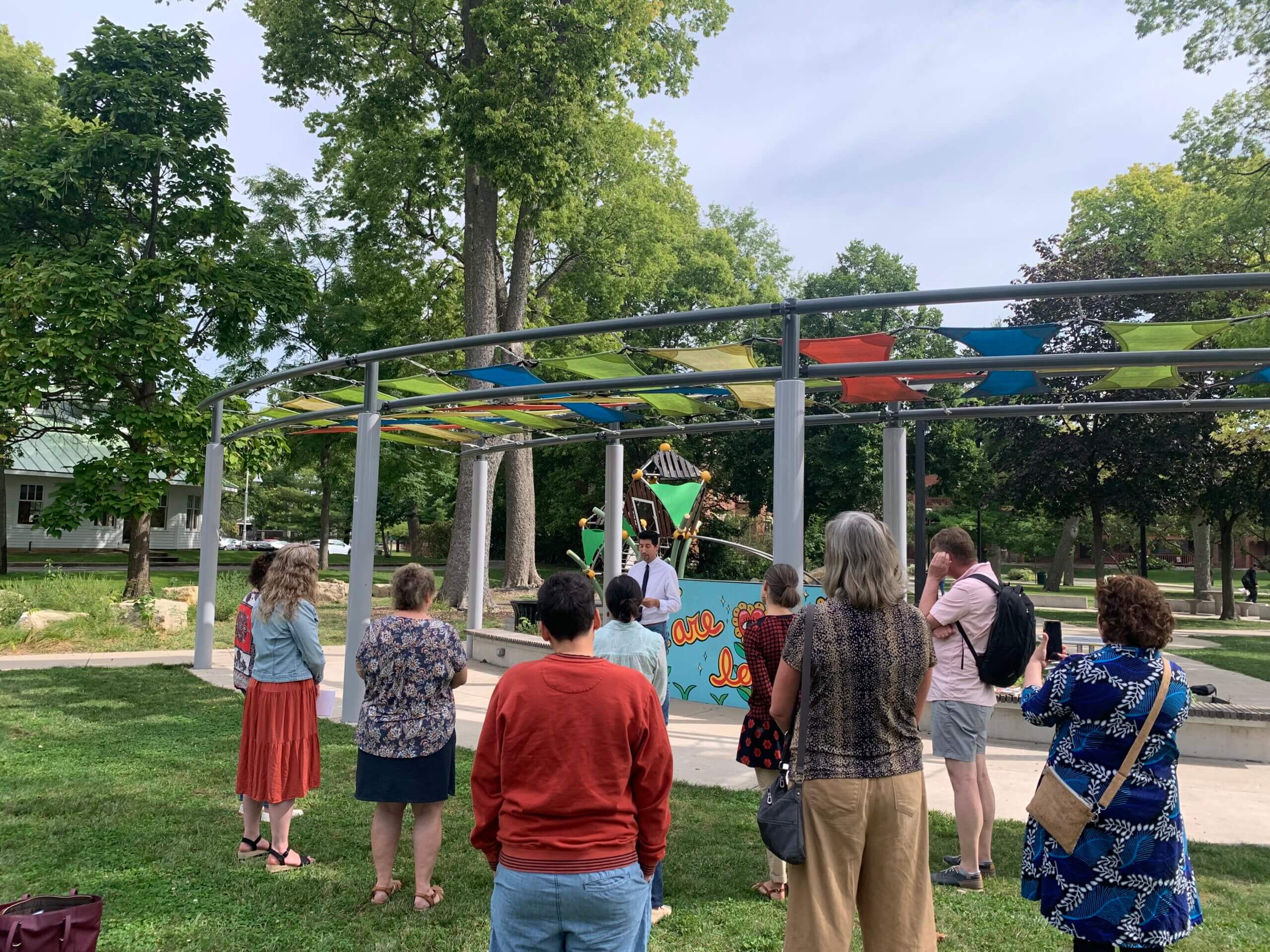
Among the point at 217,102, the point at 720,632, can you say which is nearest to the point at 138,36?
the point at 217,102

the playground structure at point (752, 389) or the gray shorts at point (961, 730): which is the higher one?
the playground structure at point (752, 389)

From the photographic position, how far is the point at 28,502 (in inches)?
1449

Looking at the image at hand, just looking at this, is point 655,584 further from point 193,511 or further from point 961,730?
point 193,511

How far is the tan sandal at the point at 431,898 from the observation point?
4.44 m

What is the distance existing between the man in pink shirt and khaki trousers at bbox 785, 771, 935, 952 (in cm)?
190

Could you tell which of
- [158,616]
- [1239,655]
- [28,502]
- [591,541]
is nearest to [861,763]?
[591,541]

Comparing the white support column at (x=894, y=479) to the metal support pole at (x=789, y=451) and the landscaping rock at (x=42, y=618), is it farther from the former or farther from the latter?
the landscaping rock at (x=42, y=618)

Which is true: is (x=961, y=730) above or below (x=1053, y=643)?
below

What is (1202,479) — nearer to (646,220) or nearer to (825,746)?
(646,220)

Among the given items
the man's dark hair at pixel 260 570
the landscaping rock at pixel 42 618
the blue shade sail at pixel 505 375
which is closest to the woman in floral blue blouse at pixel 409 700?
the man's dark hair at pixel 260 570

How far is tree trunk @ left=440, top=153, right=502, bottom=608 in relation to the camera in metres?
18.8

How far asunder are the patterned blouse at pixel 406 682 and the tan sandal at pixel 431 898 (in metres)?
0.76

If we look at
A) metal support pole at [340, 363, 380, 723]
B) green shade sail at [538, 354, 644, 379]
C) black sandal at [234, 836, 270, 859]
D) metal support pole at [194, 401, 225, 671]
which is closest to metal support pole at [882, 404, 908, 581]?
green shade sail at [538, 354, 644, 379]

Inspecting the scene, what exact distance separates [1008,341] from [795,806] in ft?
15.0
